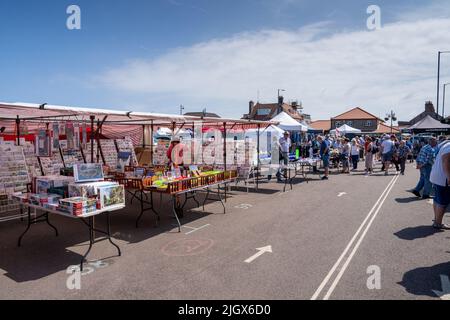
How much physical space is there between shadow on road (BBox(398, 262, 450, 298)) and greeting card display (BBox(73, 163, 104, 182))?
497 centimetres

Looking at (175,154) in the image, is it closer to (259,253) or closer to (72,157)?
(72,157)

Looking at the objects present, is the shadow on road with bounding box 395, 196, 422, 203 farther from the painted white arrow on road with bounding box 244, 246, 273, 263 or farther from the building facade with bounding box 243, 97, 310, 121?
the building facade with bounding box 243, 97, 310, 121

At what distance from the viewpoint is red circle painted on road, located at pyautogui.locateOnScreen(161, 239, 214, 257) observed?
527 centimetres

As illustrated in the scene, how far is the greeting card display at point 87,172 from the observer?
5.14m

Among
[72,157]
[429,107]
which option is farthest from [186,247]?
[429,107]

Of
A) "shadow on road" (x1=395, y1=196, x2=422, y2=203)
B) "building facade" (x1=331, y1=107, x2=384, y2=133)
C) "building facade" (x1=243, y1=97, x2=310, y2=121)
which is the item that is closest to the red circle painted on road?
"shadow on road" (x1=395, y1=196, x2=422, y2=203)

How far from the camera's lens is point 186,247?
5.56m

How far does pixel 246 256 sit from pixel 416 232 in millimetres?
3680

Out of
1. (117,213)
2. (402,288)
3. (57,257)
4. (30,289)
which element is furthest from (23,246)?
(402,288)

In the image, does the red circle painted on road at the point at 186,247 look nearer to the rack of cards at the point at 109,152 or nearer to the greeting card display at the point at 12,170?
the greeting card display at the point at 12,170
